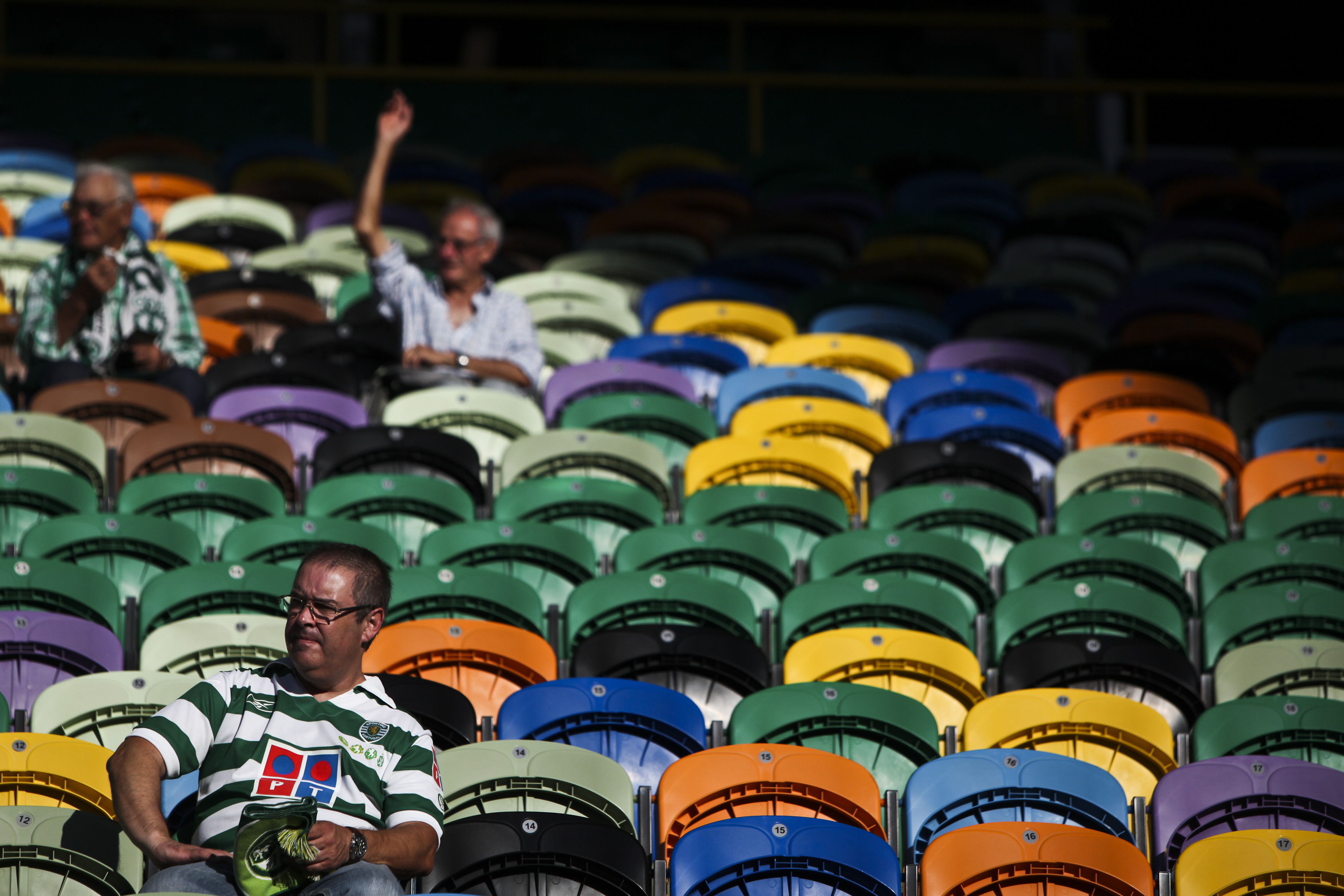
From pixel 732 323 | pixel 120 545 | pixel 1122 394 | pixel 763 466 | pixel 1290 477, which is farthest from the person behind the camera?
pixel 732 323

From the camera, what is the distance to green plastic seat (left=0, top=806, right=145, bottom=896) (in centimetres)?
317

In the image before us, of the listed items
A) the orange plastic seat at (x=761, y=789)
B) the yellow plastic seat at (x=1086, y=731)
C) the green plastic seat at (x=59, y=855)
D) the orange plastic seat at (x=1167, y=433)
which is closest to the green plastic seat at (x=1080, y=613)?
the yellow plastic seat at (x=1086, y=731)

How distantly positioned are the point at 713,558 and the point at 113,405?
7.02 feet

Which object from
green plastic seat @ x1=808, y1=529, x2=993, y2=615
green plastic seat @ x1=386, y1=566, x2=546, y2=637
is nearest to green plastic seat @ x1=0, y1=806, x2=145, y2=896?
green plastic seat @ x1=386, y1=566, x2=546, y2=637

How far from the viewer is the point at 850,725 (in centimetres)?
406

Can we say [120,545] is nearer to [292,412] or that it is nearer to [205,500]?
[205,500]

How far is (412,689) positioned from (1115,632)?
2086mm

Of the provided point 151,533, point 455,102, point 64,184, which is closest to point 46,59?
point 64,184

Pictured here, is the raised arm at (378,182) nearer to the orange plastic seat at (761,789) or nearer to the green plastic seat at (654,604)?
the green plastic seat at (654,604)

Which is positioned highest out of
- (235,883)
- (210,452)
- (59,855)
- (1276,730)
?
(210,452)

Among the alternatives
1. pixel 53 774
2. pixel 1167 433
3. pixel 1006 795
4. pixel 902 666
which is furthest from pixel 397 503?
pixel 1167 433

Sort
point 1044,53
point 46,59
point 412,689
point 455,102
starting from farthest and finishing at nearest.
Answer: point 1044,53, point 455,102, point 46,59, point 412,689

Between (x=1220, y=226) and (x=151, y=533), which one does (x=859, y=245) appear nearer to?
(x=1220, y=226)

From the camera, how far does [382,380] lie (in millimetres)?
6129
